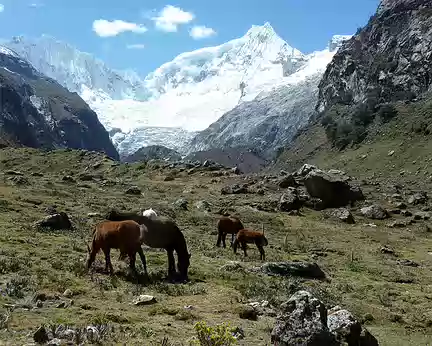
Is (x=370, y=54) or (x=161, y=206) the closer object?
(x=161, y=206)

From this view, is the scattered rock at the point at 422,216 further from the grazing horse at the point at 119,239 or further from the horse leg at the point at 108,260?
the horse leg at the point at 108,260

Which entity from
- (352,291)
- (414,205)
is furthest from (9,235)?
(414,205)

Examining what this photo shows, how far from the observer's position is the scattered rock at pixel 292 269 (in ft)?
68.0

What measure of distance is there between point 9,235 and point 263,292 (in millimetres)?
11489

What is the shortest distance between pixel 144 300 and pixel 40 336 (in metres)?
4.12

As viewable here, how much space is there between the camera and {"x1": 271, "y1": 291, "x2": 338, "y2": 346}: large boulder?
10492 mm

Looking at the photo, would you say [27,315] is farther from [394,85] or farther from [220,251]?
[394,85]

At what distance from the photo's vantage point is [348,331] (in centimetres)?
1173

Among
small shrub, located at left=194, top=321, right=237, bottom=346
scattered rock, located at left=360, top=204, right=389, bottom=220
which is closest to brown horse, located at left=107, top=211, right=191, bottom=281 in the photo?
small shrub, located at left=194, top=321, right=237, bottom=346

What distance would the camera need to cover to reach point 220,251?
26344mm

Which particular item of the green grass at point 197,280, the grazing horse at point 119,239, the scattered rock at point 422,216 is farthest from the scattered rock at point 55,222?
the scattered rock at point 422,216

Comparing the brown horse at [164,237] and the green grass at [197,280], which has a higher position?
the brown horse at [164,237]

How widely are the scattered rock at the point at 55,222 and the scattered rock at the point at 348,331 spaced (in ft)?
56.7

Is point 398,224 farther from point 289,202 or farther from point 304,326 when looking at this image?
point 304,326
